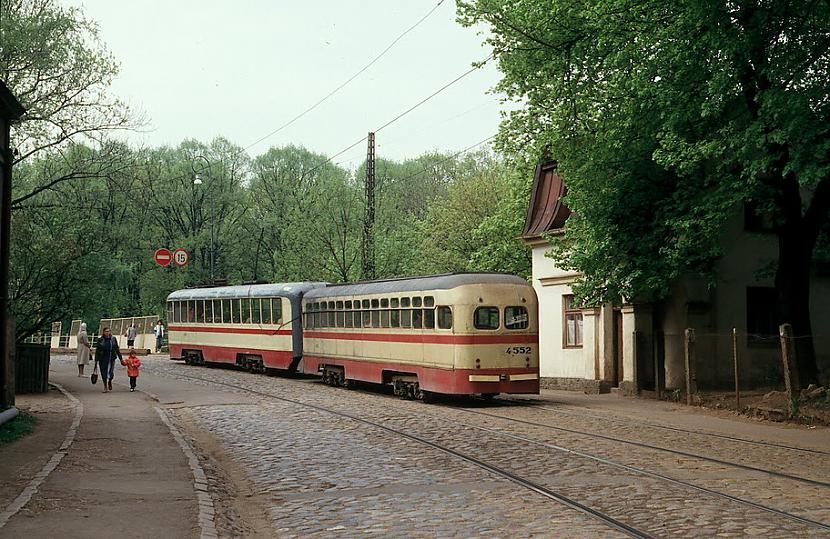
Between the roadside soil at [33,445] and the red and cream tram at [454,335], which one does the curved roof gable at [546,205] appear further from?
the roadside soil at [33,445]

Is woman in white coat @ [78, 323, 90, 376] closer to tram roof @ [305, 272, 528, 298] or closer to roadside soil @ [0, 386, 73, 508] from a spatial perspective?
roadside soil @ [0, 386, 73, 508]

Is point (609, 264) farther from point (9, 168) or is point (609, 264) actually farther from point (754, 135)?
point (9, 168)

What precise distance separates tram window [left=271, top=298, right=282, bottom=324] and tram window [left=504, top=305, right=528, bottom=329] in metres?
12.3

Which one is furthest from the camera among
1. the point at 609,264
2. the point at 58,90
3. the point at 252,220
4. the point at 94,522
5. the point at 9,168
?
the point at 252,220

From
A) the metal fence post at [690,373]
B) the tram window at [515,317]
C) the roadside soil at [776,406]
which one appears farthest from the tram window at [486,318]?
the roadside soil at [776,406]

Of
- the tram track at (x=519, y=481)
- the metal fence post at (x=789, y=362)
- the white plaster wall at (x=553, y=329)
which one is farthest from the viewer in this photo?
the white plaster wall at (x=553, y=329)

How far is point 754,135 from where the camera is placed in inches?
794

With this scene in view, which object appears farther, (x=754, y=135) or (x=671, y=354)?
(x=671, y=354)

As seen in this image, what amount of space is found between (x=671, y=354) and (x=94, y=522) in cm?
2017

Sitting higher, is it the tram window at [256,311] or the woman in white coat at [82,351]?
the tram window at [256,311]

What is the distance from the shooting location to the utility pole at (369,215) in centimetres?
4441

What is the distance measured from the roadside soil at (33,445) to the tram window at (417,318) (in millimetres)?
7941

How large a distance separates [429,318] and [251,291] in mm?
14347

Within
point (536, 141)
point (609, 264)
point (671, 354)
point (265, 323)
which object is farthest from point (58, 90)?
point (671, 354)
